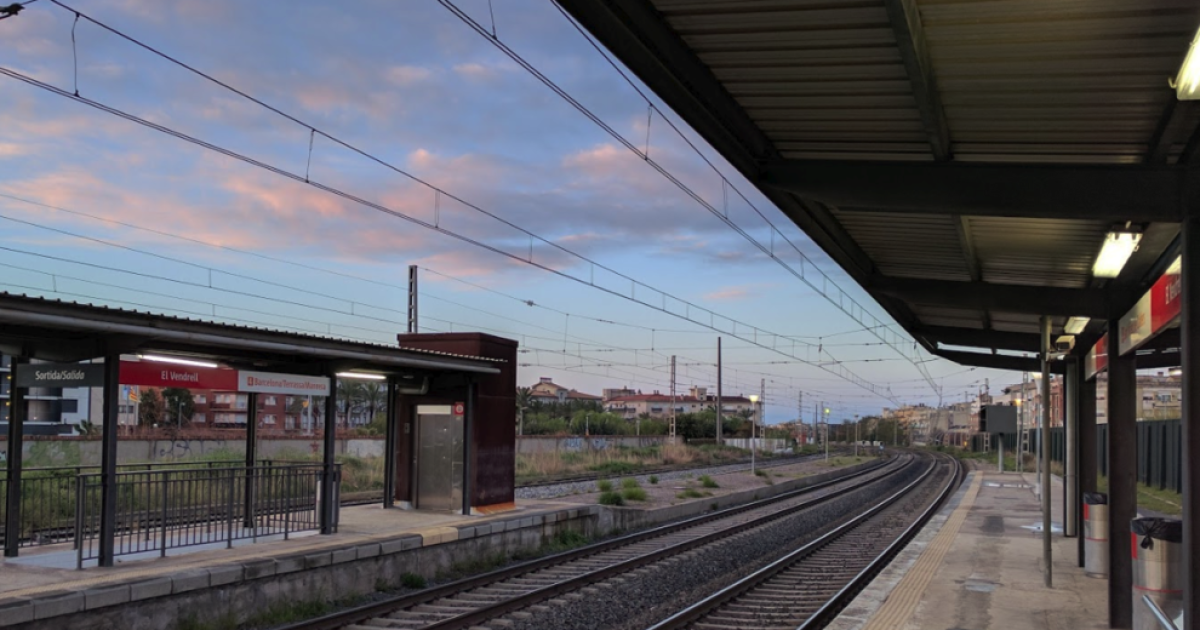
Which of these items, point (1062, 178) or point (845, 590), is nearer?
point (1062, 178)

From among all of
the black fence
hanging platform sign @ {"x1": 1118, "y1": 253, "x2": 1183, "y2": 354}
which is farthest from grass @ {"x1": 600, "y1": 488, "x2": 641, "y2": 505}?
the black fence

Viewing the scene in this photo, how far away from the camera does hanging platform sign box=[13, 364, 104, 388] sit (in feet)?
34.1

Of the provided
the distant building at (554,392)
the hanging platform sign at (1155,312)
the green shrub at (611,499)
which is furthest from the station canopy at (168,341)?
the distant building at (554,392)

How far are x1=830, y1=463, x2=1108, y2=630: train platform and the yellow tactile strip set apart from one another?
0.03 feet

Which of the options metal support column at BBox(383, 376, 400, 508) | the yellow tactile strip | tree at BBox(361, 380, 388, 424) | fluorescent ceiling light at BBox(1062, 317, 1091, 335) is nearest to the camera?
the yellow tactile strip

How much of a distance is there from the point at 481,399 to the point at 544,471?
59.3 feet

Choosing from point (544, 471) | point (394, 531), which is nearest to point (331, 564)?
point (394, 531)

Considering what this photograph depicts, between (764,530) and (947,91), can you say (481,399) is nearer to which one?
(764,530)

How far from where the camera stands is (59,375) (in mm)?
10719

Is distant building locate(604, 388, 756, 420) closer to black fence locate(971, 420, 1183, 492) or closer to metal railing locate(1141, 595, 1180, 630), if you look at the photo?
black fence locate(971, 420, 1183, 492)

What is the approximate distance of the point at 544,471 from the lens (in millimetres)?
34562

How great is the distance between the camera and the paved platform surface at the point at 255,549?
9242mm

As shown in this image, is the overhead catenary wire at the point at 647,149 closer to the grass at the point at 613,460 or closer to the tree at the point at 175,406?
the grass at the point at 613,460

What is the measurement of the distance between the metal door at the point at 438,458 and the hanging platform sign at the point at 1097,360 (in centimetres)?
992
